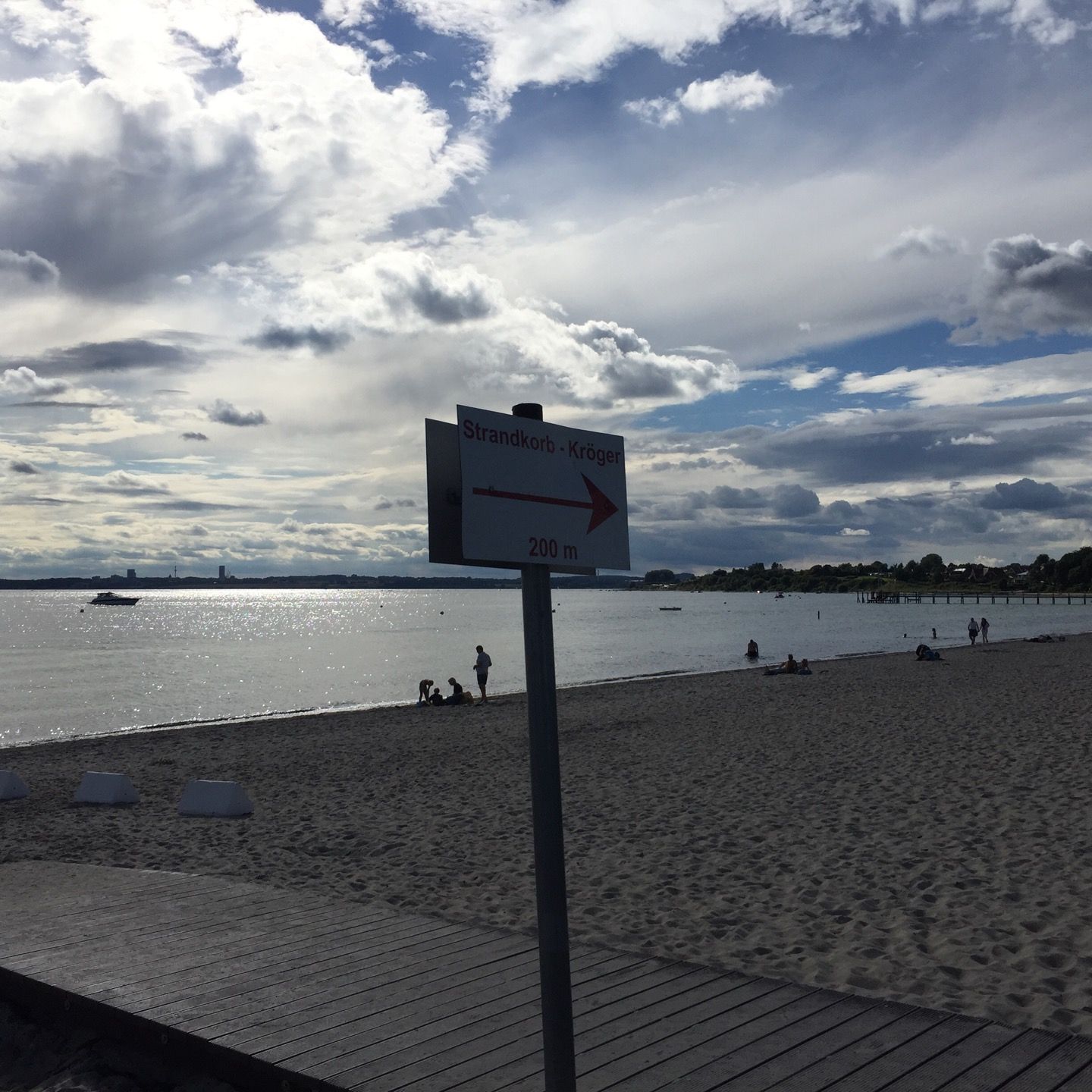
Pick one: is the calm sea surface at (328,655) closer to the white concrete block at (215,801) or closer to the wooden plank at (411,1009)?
the white concrete block at (215,801)

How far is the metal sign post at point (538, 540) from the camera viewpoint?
3.11 m

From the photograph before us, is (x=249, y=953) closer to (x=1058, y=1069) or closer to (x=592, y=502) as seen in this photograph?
(x=592, y=502)

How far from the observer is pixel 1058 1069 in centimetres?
408

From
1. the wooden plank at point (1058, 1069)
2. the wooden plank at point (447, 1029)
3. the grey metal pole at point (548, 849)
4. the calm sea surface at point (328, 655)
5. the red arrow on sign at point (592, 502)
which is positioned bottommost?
the calm sea surface at point (328, 655)

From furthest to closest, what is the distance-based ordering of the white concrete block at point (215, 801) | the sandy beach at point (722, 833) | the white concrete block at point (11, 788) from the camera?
the white concrete block at point (11, 788) → the white concrete block at point (215, 801) → the sandy beach at point (722, 833)

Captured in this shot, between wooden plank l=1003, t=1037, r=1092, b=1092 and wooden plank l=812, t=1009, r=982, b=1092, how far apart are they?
36cm

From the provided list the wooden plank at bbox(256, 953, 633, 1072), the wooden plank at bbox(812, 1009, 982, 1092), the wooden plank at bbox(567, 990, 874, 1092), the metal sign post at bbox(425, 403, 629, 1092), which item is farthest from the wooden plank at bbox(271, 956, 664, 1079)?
the metal sign post at bbox(425, 403, 629, 1092)

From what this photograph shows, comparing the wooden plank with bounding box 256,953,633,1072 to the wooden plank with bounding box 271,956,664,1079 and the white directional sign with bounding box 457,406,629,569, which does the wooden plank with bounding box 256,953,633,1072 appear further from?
the white directional sign with bounding box 457,406,629,569

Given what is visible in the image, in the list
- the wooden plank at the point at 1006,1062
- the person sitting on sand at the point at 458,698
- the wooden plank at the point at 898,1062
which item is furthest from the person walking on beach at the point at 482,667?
the wooden plank at the point at 1006,1062

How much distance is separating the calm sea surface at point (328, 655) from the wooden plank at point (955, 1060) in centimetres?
3006

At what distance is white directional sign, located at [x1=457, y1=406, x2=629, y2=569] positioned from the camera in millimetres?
3104

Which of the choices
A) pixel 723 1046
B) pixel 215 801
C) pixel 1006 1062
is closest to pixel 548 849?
pixel 723 1046

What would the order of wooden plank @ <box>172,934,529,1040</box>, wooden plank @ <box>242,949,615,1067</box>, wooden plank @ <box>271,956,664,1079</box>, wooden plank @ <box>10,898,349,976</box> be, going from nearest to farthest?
wooden plank @ <box>271,956,664,1079</box>, wooden plank @ <box>242,949,615,1067</box>, wooden plank @ <box>172,934,529,1040</box>, wooden plank @ <box>10,898,349,976</box>

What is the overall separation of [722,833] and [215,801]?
6569mm
